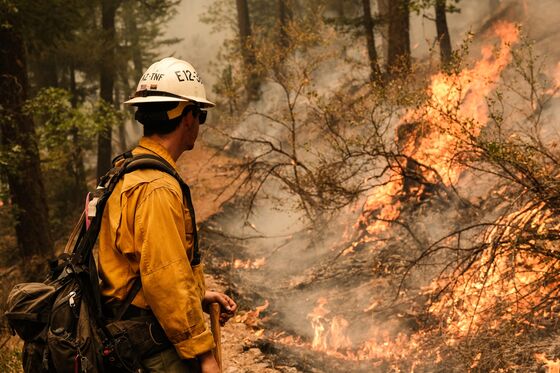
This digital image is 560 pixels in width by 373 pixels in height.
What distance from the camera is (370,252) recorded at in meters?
9.30

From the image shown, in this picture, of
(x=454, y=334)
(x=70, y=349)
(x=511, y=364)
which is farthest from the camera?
(x=454, y=334)

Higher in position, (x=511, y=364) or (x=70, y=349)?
(x=70, y=349)

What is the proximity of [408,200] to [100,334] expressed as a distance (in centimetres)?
791

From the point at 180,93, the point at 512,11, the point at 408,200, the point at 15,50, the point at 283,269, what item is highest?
the point at 512,11

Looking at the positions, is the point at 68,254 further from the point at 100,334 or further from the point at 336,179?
the point at 336,179

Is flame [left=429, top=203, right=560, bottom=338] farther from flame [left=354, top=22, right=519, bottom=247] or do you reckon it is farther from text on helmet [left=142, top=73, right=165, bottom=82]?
text on helmet [left=142, top=73, right=165, bottom=82]

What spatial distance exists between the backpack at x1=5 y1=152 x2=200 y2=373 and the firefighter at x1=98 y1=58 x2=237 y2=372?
0.14 ft

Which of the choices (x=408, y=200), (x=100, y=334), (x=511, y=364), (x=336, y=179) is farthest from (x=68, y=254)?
(x=408, y=200)

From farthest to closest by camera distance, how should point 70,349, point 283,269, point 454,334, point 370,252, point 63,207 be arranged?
point 63,207 → point 283,269 → point 370,252 → point 454,334 → point 70,349

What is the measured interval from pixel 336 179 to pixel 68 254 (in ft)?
22.5

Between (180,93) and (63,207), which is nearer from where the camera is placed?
(180,93)

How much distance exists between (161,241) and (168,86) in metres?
0.91

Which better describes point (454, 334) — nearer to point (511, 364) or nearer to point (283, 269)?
point (511, 364)

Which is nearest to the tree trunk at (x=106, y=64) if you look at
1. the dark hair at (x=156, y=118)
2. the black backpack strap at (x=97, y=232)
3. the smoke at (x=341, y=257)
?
the smoke at (x=341, y=257)
